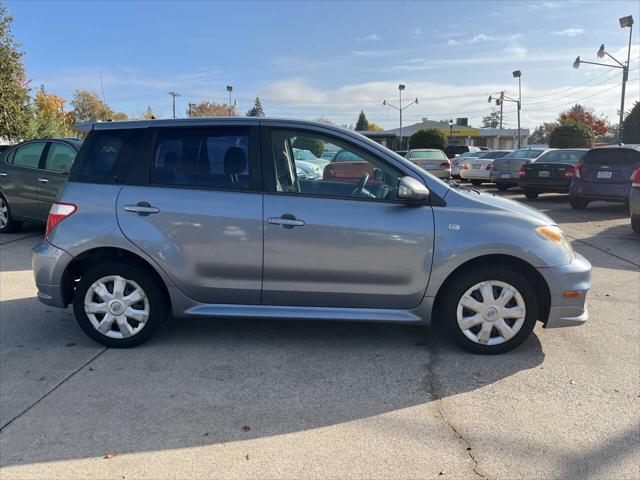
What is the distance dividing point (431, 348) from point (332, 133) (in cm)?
195

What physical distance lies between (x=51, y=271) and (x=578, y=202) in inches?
465

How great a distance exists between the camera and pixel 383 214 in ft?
12.5

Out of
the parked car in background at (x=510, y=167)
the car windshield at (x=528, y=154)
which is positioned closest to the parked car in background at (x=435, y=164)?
the parked car in background at (x=510, y=167)

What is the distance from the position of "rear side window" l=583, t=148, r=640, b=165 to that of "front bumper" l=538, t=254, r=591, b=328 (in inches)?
333

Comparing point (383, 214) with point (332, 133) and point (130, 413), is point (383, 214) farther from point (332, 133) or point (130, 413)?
point (130, 413)

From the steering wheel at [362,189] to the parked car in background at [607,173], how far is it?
9.16m

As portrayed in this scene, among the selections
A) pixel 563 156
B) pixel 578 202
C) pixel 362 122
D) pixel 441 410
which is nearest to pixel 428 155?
pixel 563 156

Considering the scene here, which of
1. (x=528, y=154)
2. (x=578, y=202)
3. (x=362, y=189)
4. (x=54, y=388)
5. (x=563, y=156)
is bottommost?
(x=54, y=388)

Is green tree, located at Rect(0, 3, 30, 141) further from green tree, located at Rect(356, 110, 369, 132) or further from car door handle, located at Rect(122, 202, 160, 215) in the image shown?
green tree, located at Rect(356, 110, 369, 132)

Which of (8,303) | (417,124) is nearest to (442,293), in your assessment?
(8,303)

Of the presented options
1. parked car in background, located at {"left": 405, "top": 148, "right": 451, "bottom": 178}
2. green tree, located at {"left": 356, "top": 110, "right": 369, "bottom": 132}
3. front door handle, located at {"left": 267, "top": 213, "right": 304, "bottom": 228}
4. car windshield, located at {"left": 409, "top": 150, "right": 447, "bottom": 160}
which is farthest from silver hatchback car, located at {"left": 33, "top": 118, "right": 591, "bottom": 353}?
green tree, located at {"left": 356, "top": 110, "right": 369, "bottom": 132}

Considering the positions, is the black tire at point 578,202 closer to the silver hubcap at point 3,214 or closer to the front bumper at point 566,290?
the front bumper at point 566,290

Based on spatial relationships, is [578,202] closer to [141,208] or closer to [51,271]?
[141,208]

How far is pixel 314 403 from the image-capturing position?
3289 millimetres
